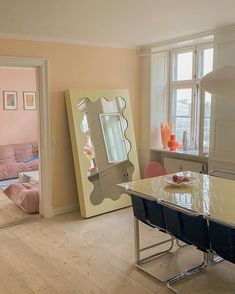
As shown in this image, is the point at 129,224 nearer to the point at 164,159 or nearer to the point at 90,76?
the point at 164,159

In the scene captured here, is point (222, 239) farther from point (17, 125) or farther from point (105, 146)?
point (17, 125)

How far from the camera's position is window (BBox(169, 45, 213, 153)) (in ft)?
14.9

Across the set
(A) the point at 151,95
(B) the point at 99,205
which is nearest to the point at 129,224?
(B) the point at 99,205

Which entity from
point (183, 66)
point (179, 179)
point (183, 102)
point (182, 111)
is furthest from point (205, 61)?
point (179, 179)

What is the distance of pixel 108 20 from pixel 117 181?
2323 mm

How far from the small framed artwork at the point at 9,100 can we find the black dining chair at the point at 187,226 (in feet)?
18.6

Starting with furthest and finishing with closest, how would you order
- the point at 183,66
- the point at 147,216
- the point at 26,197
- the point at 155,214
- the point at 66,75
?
the point at 183,66 < the point at 26,197 < the point at 66,75 < the point at 147,216 < the point at 155,214

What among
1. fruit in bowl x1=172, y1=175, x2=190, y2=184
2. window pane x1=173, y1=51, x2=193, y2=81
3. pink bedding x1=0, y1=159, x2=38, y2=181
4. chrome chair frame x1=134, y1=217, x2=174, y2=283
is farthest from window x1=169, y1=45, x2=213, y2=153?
pink bedding x1=0, y1=159, x2=38, y2=181

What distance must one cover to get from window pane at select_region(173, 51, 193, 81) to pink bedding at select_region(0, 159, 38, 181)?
3.63 meters

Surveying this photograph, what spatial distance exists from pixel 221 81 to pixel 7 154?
586 cm

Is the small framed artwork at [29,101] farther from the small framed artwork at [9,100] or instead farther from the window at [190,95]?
the window at [190,95]

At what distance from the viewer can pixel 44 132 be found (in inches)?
173

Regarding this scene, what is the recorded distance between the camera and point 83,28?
3.88 m

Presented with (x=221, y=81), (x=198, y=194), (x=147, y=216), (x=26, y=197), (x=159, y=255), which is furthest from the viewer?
(x=26, y=197)
